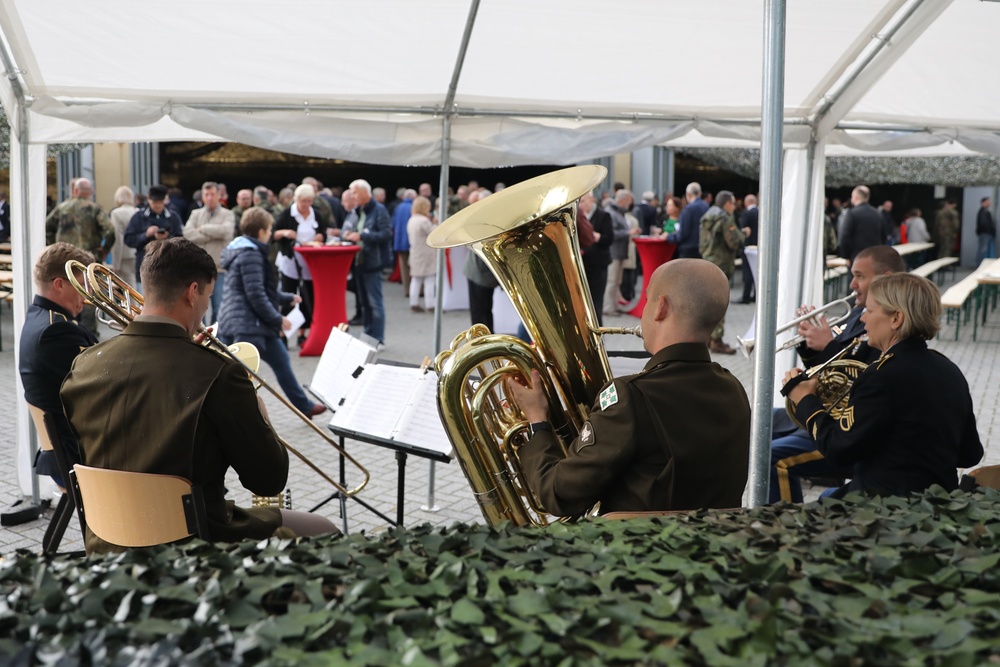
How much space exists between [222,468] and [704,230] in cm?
903

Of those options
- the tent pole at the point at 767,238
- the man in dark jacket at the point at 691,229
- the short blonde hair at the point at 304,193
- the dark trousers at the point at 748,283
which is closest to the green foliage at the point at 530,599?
the tent pole at the point at 767,238

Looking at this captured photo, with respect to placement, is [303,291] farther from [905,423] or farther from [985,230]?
[985,230]

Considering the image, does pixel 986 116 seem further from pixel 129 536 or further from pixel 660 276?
pixel 129 536

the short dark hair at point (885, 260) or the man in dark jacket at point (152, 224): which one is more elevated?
the man in dark jacket at point (152, 224)

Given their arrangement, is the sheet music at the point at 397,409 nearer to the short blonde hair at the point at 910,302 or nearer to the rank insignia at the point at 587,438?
the rank insignia at the point at 587,438

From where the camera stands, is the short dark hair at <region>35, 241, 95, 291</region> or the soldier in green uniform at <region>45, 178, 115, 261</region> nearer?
the short dark hair at <region>35, 241, 95, 291</region>

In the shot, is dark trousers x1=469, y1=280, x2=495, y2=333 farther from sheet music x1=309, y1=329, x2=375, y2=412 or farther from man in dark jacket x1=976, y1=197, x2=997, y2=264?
man in dark jacket x1=976, y1=197, x2=997, y2=264

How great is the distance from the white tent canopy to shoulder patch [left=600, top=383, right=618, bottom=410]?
2.41 metres

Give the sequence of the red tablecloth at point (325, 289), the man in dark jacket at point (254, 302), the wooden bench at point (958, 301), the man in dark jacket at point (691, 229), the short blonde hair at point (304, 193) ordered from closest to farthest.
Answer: the man in dark jacket at point (254, 302), the red tablecloth at point (325, 289), the short blonde hair at point (304, 193), the wooden bench at point (958, 301), the man in dark jacket at point (691, 229)

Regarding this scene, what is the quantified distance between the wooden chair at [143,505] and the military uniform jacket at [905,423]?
6.92ft

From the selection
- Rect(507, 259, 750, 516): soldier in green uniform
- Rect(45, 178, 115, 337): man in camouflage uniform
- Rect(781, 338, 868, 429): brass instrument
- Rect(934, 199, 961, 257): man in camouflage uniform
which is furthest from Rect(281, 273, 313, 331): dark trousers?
Rect(934, 199, 961, 257): man in camouflage uniform

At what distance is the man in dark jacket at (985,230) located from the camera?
22.5 meters

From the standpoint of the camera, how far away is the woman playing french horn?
319 cm

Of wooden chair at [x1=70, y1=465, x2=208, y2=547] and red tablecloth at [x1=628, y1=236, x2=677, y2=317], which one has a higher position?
red tablecloth at [x1=628, y1=236, x2=677, y2=317]
